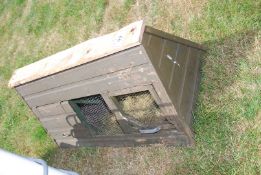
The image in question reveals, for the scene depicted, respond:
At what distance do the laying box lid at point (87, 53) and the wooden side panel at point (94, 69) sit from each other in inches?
2.3

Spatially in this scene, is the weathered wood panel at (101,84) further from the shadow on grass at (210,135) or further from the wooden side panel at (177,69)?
the shadow on grass at (210,135)

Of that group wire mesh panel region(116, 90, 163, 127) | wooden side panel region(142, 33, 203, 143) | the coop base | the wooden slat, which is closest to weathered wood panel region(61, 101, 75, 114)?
the coop base

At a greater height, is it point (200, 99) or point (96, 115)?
point (96, 115)

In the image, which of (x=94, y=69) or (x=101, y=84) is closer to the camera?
(x=94, y=69)

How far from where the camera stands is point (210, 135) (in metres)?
4.68

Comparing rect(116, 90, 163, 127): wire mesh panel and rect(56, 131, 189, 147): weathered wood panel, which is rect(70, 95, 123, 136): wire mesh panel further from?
rect(116, 90, 163, 127): wire mesh panel

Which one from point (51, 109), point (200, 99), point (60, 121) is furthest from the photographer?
point (60, 121)

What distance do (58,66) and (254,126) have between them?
2147 millimetres

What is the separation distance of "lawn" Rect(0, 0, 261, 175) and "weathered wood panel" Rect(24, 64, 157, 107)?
0.97 metres

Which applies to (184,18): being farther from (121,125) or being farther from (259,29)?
(121,125)

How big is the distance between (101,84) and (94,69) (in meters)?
0.20

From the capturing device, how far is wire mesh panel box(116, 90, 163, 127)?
4.64m

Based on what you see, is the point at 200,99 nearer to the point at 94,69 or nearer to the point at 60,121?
the point at 94,69

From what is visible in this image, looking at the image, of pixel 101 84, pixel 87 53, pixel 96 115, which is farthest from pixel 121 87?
pixel 96 115
